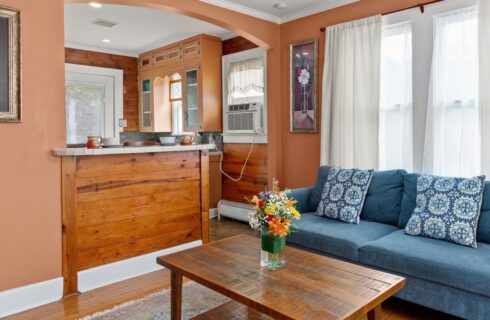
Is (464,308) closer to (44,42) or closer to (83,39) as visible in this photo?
(44,42)

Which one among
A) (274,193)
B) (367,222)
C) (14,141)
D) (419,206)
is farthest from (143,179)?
(419,206)

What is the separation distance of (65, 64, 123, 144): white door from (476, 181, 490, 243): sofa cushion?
5642 mm

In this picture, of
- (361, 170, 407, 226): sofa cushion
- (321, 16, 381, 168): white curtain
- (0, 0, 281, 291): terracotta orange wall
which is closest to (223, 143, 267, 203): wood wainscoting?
(321, 16, 381, 168): white curtain

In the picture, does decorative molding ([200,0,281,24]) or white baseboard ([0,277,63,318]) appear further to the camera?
decorative molding ([200,0,281,24])

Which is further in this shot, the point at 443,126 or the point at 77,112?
the point at 77,112

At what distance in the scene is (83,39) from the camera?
18.8 ft

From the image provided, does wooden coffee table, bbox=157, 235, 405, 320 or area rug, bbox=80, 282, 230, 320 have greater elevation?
wooden coffee table, bbox=157, 235, 405, 320

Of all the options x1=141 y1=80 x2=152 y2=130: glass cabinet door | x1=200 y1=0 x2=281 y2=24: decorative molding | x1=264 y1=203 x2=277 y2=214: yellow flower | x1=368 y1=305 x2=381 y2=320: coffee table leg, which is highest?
x1=200 y1=0 x2=281 y2=24: decorative molding

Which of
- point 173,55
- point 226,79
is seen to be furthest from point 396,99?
point 173,55

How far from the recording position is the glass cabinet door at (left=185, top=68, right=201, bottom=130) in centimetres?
547

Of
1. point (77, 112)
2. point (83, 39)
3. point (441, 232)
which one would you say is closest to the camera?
point (441, 232)

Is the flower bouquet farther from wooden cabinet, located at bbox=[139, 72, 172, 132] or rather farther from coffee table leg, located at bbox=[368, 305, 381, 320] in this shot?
wooden cabinet, located at bbox=[139, 72, 172, 132]

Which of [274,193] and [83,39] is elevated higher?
[83,39]

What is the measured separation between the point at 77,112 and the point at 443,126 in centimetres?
540
